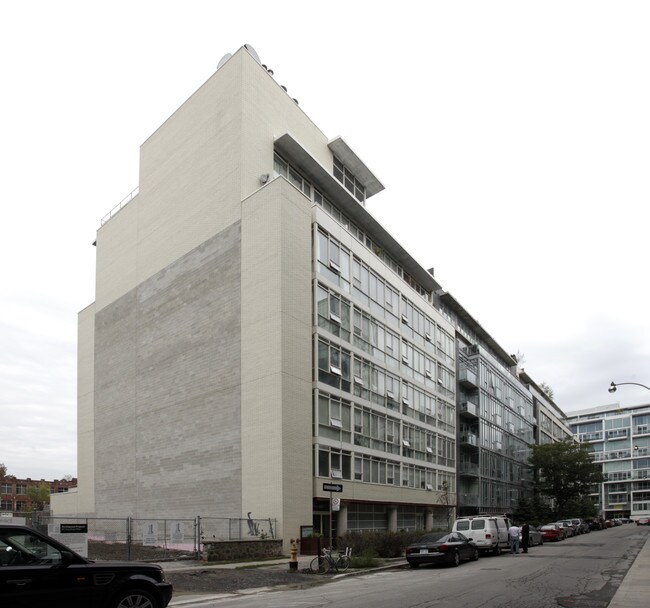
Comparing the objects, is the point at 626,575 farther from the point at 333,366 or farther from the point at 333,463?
the point at 333,366

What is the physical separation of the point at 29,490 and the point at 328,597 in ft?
351

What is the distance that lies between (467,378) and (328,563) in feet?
128

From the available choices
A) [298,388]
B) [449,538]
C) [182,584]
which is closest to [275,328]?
[298,388]

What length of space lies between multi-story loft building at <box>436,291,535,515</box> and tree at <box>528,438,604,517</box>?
265 cm

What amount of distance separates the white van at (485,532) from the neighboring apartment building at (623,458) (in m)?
129

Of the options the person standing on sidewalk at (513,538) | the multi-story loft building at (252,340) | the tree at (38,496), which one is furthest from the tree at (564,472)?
the tree at (38,496)

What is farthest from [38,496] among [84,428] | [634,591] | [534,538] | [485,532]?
[634,591]

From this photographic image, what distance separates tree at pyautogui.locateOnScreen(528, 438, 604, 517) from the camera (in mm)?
72125

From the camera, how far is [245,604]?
43.3ft

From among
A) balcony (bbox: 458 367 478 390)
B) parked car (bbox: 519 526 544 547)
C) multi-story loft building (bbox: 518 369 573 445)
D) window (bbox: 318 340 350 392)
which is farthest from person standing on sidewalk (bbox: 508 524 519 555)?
multi-story loft building (bbox: 518 369 573 445)

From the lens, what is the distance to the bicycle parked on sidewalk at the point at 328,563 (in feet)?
67.9

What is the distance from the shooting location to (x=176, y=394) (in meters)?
36.5

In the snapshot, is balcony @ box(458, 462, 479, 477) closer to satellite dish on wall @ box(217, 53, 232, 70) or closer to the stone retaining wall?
the stone retaining wall

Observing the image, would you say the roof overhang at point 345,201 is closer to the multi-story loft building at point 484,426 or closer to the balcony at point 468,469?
the multi-story loft building at point 484,426
